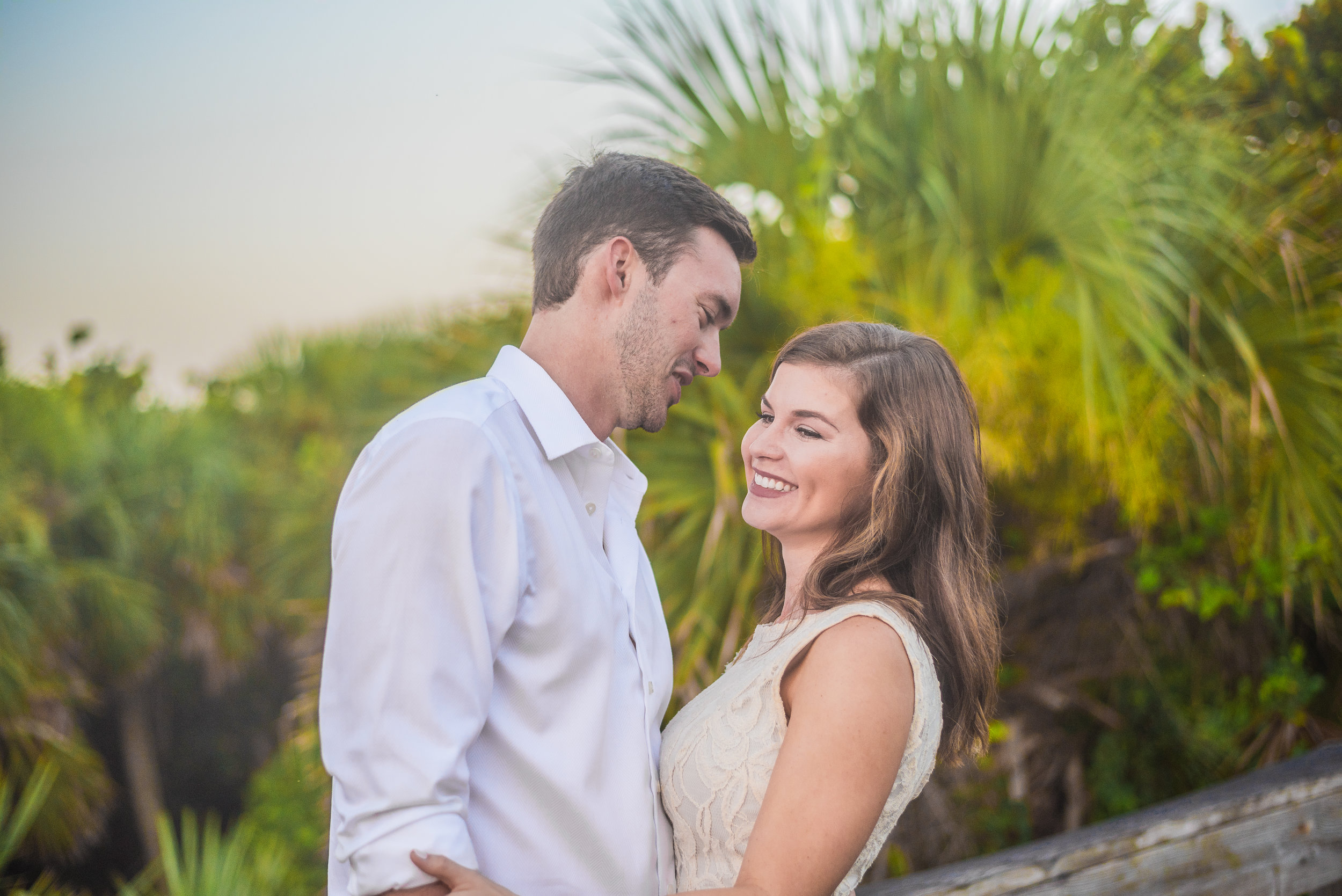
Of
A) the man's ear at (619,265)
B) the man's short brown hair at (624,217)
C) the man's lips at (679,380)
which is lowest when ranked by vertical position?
the man's lips at (679,380)

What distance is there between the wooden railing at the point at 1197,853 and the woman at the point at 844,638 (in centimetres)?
20

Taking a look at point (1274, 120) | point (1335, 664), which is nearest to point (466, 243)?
point (1274, 120)

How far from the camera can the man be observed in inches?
42.0

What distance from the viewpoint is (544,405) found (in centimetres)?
140

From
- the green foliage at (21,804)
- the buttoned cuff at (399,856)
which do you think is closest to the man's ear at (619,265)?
the buttoned cuff at (399,856)

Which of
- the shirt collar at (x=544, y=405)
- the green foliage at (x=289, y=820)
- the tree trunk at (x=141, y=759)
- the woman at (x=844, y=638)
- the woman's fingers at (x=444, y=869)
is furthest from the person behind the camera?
the tree trunk at (x=141, y=759)

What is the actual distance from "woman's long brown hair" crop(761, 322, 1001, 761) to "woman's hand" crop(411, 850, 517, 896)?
71 cm

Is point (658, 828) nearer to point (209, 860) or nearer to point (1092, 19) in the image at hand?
point (209, 860)

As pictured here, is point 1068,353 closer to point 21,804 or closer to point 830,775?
point 830,775

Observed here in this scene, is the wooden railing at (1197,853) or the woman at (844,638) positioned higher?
the woman at (844,638)

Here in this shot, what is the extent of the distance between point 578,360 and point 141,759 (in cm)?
2244

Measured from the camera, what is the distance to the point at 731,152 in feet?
12.5

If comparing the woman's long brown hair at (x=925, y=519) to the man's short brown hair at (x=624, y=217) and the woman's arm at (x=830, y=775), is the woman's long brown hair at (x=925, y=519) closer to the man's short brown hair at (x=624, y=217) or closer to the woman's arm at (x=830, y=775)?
the woman's arm at (x=830, y=775)

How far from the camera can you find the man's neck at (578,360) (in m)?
1.52
